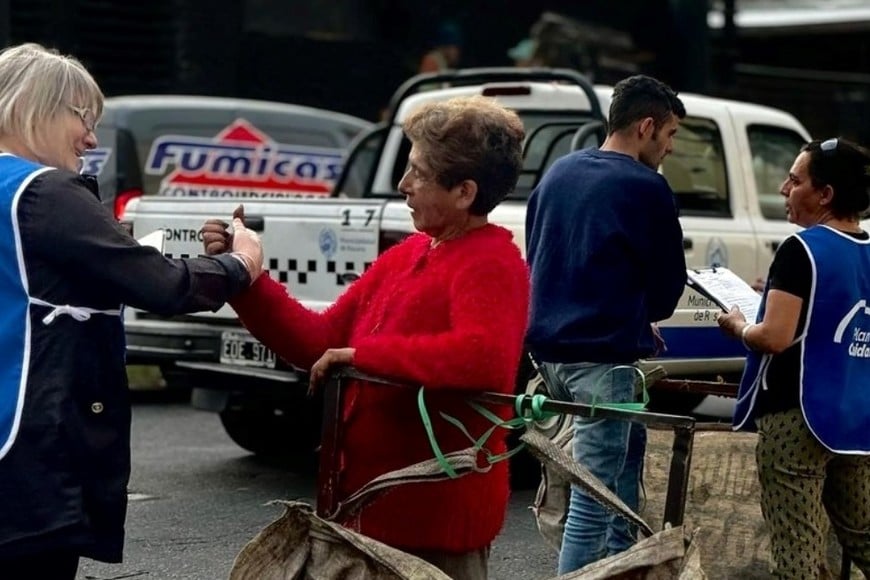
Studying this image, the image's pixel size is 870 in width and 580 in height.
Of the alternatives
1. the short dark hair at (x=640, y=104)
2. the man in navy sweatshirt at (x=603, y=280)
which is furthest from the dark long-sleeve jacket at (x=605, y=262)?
the short dark hair at (x=640, y=104)

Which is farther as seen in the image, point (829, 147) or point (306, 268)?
point (306, 268)

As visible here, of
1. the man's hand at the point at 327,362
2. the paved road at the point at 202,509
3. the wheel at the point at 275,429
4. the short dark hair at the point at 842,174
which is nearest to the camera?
the man's hand at the point at 327,362

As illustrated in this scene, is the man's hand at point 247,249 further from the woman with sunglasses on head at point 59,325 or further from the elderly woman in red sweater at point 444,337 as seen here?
the woman with sunglasses on head at point 59,325

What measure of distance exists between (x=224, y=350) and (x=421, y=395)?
13.6 ft

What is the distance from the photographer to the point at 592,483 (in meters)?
3.35

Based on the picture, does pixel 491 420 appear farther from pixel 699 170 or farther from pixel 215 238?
pixel 699 170

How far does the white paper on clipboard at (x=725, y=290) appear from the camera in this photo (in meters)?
4.77

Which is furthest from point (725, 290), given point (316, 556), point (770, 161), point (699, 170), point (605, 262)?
point (770, 161)

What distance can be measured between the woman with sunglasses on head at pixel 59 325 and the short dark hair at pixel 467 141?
2.11 feet

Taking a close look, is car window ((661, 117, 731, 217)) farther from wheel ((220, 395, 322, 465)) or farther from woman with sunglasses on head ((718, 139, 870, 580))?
woman with sunglasses on head ((718, 139, 870, 580))

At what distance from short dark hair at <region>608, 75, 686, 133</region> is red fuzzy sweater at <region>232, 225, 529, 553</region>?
4.38ft

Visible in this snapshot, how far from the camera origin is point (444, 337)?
3500 mm

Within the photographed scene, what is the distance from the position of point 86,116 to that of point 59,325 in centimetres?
46

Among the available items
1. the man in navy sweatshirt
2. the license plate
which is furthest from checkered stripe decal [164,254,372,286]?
the man in navy sweatshirt
